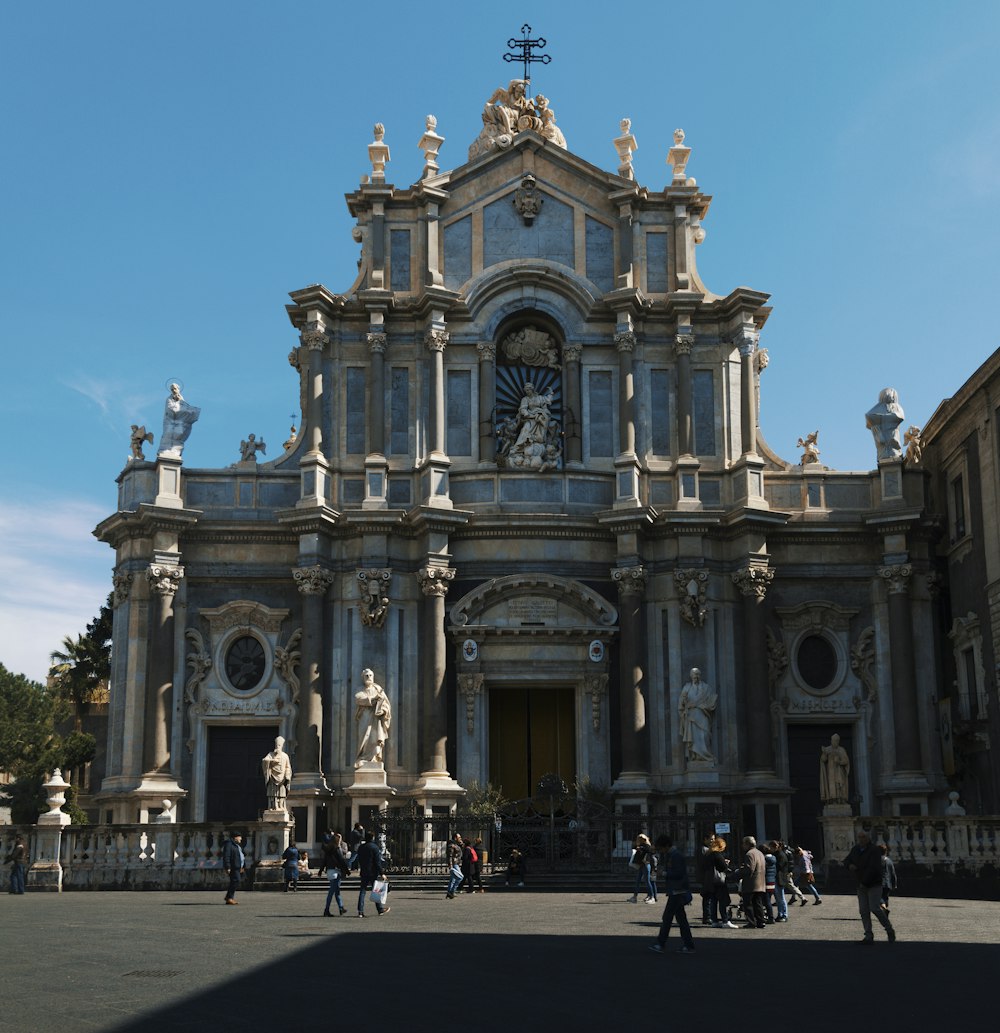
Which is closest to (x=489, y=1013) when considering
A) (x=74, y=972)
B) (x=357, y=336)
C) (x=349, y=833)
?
(x=74, y=972)

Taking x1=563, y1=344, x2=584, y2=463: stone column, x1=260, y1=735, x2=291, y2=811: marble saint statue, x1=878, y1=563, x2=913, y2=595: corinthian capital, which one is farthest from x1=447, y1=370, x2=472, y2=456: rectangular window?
x1=878, y1=563, x2=913, y2=595: corinthian capital

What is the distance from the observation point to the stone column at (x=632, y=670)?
34938 mm

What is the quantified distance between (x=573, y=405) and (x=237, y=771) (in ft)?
41.3

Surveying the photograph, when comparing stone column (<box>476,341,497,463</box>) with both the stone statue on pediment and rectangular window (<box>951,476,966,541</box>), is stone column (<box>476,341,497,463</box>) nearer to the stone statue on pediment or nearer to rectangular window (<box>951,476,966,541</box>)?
the stone statue on pediment

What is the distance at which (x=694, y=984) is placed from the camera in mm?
14805

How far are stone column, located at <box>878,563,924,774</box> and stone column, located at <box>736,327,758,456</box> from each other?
480cm

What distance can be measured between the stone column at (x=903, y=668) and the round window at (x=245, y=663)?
1575cm

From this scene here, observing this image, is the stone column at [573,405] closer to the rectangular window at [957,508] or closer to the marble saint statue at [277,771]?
the rectangular window at [957,508]

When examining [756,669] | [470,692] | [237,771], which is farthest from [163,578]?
[756,669]

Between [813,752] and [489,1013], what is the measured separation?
25.2 meters

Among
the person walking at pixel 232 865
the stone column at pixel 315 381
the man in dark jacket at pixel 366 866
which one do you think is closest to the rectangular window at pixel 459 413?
the stone column at pixel 315 381

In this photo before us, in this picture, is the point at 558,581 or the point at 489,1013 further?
the point at 558,581

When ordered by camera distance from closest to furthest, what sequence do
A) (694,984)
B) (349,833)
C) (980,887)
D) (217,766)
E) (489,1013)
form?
1. (489,1013)
2. (694,984)
3. (980,887)
4. (349,833)
5. (217,766)

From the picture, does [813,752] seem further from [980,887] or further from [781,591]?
[980,887]
